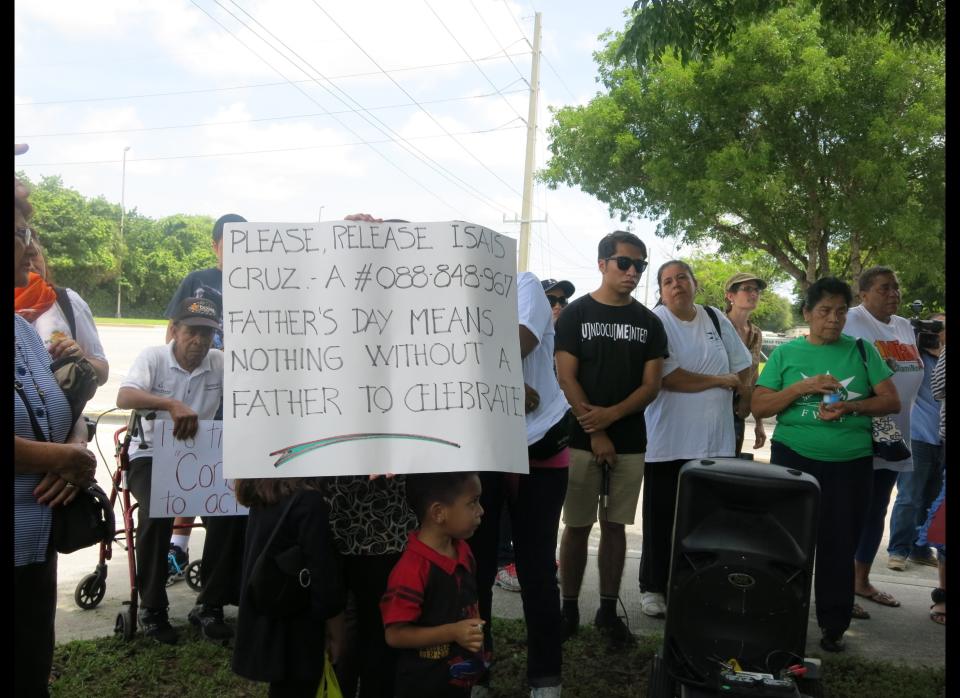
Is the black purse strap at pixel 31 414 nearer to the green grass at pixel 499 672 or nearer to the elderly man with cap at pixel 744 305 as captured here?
the green grass at pixel 499 672

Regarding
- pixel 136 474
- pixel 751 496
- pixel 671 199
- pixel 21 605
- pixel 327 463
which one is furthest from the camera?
pixel 671 199

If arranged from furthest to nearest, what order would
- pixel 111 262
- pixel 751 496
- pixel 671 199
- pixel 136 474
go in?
pixel 671 199 → pixel 111 262 → pixel 136 474 → pixel 751 496

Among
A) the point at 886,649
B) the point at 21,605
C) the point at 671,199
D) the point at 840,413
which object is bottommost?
the point at 886,649

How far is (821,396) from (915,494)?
208 cm

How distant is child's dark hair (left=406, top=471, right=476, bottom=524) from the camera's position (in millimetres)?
2627

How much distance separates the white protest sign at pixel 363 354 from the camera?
8.14 ft

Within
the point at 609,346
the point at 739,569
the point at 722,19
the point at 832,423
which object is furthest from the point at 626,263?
the point at 722,19

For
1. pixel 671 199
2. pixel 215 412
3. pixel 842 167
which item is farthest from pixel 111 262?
pixel 842 167

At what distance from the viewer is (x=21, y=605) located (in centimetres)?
228

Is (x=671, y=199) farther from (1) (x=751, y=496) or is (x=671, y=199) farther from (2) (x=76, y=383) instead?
(2) (x=76, y=383)

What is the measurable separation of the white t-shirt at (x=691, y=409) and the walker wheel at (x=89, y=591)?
3058 mm

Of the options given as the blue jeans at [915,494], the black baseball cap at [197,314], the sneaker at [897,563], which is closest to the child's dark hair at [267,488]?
the black baseball cap at [197,314]

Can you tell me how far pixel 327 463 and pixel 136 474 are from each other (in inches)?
81.1

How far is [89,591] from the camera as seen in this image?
14.5 feet
